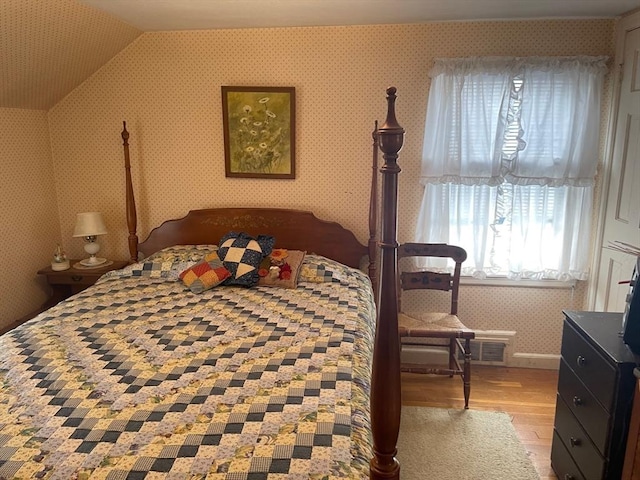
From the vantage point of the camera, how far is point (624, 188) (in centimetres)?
268

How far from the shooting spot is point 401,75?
3.06 metres

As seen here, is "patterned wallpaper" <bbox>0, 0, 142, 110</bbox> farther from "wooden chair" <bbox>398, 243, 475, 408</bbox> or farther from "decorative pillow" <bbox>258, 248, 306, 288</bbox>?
"wooden chair" <bbox>398, 243, 475, 408</bbox>

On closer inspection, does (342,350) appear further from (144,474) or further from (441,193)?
(441,193)

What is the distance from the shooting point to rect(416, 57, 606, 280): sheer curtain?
2.87 metres

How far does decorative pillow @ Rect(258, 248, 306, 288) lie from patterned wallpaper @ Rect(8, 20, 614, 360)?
1.58ft

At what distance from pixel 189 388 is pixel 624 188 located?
260cm

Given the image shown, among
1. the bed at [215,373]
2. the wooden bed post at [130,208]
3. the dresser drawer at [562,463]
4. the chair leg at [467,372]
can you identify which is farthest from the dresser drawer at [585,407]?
the wooden bed post at [130,208]

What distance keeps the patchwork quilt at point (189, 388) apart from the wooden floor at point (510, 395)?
0.85m

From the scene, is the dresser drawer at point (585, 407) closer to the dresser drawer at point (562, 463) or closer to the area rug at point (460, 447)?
the dresser drawer at point (562, 463)

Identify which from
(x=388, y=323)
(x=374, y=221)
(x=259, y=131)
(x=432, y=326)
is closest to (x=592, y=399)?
(x=432, y=326)

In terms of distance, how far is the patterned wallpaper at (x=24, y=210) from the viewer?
3.01 metres

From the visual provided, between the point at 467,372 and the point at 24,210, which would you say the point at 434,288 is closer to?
the point at 467,372

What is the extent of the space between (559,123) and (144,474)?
293 centimetres

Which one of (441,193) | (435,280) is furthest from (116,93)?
(435,280)
